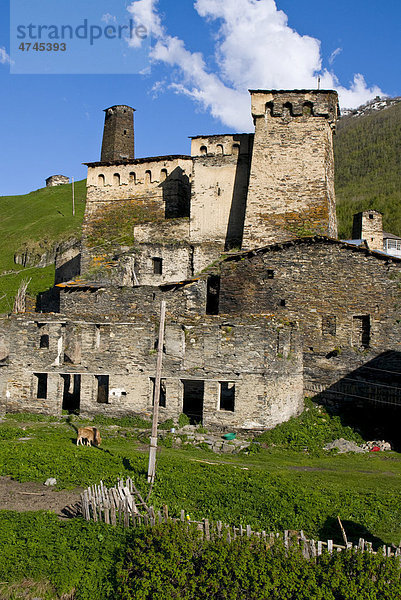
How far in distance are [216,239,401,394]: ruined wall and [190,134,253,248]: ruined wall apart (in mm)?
6114

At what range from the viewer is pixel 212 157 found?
29734 millimetres

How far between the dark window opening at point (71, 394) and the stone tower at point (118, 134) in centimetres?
1829

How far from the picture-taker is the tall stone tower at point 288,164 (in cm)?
2645

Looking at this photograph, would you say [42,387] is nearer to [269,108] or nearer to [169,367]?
[169,367]

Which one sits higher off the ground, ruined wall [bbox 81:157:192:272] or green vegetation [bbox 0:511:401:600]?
ruined wall [bbox 81:157:192:272]

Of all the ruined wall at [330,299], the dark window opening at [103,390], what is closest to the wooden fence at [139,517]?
the dark window opening at [103,390]

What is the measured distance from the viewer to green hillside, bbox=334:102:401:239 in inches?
2763

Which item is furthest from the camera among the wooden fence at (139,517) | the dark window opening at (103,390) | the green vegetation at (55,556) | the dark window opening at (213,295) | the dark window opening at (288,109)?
the dark window opening at (288,109)

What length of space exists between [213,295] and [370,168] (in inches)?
2973

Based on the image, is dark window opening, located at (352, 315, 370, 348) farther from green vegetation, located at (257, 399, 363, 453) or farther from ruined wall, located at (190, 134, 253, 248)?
ruined wall, located at (190, 134, 253, 248)

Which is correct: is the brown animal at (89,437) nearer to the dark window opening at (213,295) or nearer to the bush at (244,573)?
the bush at (244,573)

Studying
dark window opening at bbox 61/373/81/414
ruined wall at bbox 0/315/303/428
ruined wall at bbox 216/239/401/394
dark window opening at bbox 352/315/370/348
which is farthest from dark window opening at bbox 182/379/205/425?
dark window opening at bbox 352/315/370/348

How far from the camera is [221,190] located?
2939 cm

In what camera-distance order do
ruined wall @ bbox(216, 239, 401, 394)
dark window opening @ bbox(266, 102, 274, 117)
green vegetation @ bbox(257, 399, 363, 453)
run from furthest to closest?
1. dark window opening @ bbox(266, 102, 274, 117)
2. ruined wall @ bbox(216, 239, 401, 394)
3. green vegetation @ bbox(257, 399, 363, 453)
